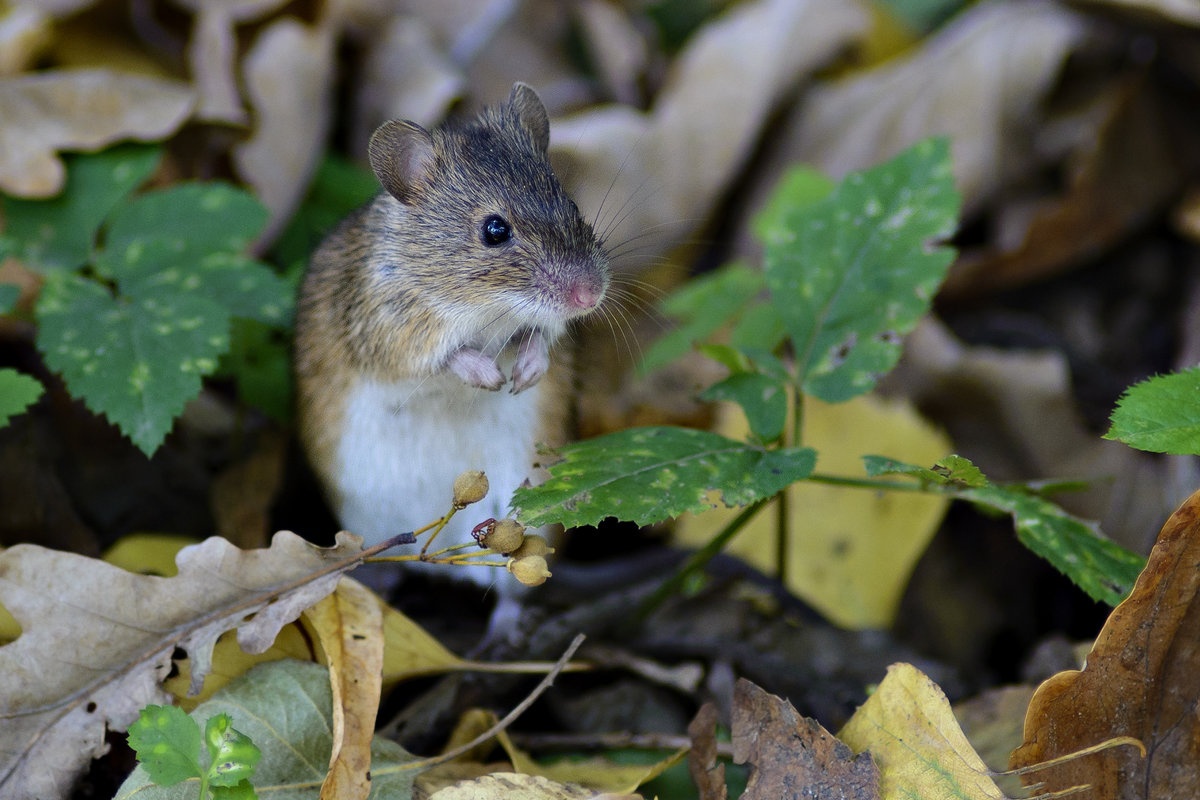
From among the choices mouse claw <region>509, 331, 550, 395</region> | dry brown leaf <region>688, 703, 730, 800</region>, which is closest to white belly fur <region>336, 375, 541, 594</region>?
mouse claw <region>509, 331, 550, 395</region>

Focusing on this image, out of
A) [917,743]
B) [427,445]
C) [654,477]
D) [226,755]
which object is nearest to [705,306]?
[427,445]

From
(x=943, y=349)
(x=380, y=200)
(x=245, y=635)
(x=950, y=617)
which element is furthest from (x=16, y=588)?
(x=943, y=349)

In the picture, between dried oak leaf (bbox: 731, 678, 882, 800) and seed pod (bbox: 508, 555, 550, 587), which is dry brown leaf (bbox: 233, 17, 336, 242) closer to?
seed pod (bbox: 508, 555, 550, 587)

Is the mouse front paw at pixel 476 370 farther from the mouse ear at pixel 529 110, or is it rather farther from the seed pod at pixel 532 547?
the mouse ear at pixel 529 110

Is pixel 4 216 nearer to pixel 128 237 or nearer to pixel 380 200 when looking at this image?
pixel 128 237

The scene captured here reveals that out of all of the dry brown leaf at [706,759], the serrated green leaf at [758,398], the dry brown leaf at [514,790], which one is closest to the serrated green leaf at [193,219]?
the serrated green leaf at [758,398]

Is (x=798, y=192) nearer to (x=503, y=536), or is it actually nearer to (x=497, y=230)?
(x=497, y=230)

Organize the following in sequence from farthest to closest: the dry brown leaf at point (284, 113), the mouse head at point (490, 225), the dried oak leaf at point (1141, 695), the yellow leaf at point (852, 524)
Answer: the dry brown leaf at point (284, 113) → the yellow leaf at point (852, 524) → the mouse head at point (490, 225) → the dried oak leaf at point (1141, 695)
